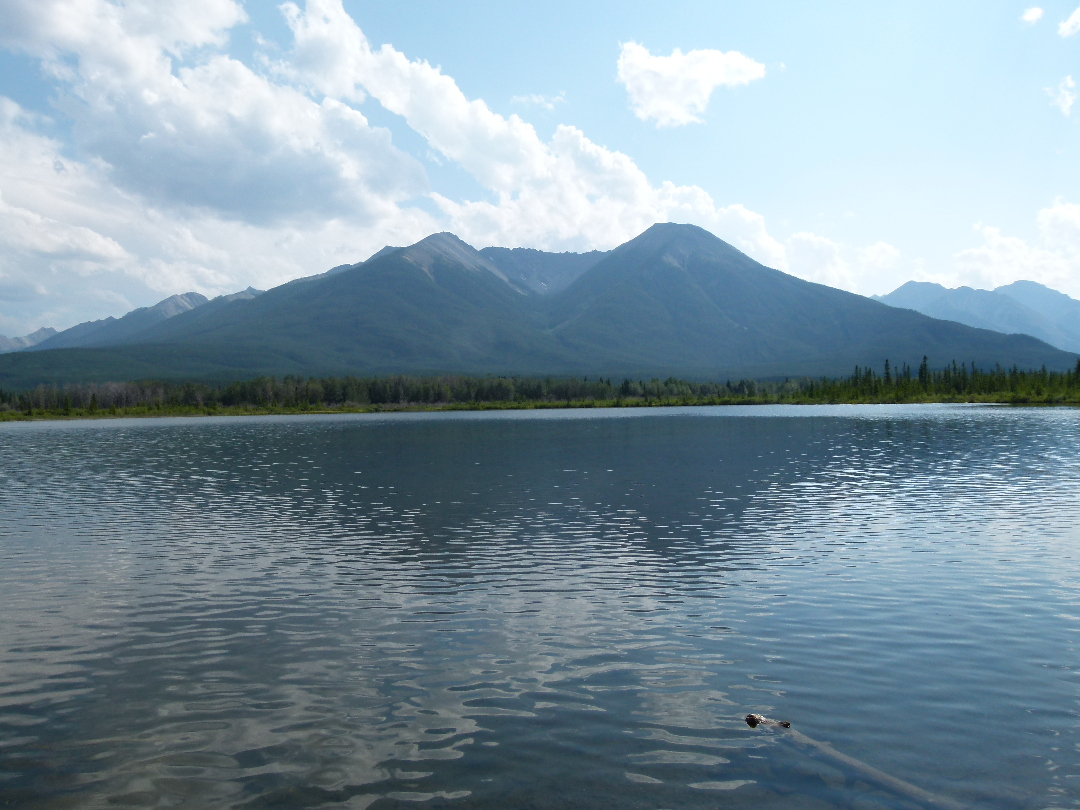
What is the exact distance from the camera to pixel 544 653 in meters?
20.0

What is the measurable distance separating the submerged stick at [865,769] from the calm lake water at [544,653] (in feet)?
0.42

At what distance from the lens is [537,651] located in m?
20.2

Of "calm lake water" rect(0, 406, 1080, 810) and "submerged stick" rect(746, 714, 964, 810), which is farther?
"calm lake water" rect(0, 406, 1080, 810)

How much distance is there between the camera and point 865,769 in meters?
13.5

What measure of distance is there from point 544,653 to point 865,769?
340 inches

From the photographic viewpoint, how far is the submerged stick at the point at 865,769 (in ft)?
40.9

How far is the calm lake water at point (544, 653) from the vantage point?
1355 cm

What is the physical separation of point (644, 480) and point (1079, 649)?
40.9 m

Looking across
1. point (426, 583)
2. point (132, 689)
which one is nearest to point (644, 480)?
point (426, 583)

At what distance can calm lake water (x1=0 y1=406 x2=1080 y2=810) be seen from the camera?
44.5 ft

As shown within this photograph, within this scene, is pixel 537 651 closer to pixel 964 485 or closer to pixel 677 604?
pixel 677 604

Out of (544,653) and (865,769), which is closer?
(865,769)

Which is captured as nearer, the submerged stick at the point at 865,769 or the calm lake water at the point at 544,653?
the submerged stick at the point at 865,769

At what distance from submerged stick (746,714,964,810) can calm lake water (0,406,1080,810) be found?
13cm
